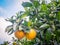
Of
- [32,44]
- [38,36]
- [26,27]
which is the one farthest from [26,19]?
[32,44]

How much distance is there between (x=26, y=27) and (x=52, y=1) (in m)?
0.79

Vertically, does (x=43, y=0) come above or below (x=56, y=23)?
above

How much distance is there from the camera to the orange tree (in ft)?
6.39

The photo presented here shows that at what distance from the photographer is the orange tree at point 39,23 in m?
1.95

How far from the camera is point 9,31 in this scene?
1.98 metres

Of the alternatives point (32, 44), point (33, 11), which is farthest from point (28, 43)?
point (33, 11)

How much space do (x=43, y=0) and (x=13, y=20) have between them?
66 centimetres

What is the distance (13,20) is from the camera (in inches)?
79.0

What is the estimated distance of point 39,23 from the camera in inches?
85.6

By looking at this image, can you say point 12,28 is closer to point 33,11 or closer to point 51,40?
point 33,11

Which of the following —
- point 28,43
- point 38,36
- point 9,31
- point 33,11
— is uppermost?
point 33,11

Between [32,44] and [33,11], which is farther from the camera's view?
[32,44]

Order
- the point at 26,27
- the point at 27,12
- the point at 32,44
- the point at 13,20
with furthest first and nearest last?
the point at 32,44, the point at 27,12, the point at 13,20, the point at 26,27

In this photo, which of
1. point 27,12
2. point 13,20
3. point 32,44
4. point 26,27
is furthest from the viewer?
point 32,44
